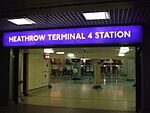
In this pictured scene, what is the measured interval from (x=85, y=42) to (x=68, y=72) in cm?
2674

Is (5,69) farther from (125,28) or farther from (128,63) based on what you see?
(128,63)

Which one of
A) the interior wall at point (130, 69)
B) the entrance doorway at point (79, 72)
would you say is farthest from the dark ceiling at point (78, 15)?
the interior wall at point (130, 69)

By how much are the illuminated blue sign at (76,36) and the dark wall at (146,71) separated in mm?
367

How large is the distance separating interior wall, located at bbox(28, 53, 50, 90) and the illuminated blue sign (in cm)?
686

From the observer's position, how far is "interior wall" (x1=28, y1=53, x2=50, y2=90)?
1677 centimetres

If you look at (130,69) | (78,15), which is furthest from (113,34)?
(130,69)

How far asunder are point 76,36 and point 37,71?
382 inches

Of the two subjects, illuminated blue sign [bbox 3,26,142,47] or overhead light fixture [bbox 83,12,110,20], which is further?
illuminated blue sign [bbox 3,26,142,47]

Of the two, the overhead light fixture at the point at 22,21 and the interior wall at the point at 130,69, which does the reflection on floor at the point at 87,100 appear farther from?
the interior wall at the point at 130,69

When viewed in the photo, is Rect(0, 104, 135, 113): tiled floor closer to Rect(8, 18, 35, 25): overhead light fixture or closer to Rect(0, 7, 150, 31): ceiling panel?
Rect(0, 7, 150, 31): ceiling panel

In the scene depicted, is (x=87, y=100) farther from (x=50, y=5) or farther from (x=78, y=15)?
(x=50, y=5)

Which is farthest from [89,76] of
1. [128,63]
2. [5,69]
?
[5,69]

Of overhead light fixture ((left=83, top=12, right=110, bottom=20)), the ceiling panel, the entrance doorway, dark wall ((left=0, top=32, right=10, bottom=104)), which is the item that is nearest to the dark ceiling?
the ceiling panel

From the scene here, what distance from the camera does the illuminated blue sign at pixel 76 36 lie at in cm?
845
